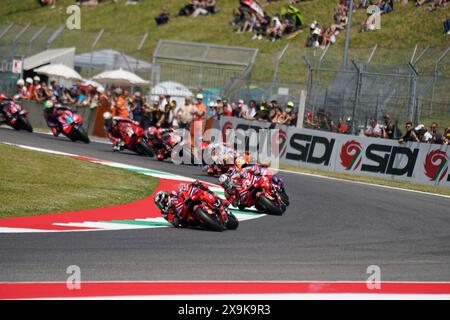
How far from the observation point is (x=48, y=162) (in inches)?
674

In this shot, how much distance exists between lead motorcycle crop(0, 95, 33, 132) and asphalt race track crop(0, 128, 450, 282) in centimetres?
1421

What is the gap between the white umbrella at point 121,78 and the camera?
30.5 metres

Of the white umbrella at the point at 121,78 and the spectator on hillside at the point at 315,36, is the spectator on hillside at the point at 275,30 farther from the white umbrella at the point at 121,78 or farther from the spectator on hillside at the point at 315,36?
the white umbrella at the point at 121,78

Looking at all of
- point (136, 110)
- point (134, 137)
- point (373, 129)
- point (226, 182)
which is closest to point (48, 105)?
point (136, 110)

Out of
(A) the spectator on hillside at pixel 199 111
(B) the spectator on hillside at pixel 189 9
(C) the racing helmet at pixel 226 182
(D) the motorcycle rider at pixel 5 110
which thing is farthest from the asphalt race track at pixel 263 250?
(B) the spectator on hillside at pixel 189 9

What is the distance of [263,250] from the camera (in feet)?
32.3

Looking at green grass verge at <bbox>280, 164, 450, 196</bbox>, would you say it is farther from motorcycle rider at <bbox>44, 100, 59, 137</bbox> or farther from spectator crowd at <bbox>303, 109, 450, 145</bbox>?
motorcycle rider at <bbox>44, 100, 59, 137</bbox>

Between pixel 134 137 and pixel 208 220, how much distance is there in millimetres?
11844

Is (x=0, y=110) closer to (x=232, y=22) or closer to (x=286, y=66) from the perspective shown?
(x=286, y=66)

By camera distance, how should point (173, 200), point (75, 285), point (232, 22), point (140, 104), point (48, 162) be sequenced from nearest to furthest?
point (75, 285) < point (173, 200) < point (48, 162) < point (140, 104) < point (232, 22)

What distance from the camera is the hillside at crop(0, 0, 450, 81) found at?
30.4 m

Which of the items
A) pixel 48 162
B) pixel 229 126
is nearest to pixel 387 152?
pixel 229 126

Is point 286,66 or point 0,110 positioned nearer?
point 0,110
